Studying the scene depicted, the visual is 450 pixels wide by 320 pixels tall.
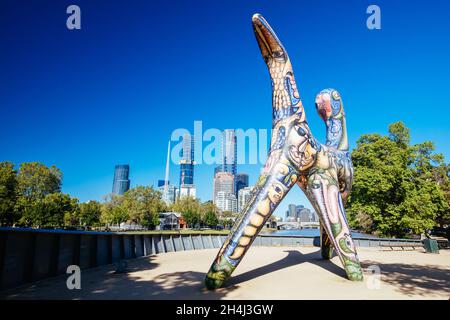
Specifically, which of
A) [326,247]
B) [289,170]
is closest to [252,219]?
[289,170]

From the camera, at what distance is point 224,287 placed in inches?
367

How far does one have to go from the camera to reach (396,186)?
2684 centimetres

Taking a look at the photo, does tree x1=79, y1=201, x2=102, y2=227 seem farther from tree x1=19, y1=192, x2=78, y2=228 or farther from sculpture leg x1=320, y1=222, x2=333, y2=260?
sculpture leg x1=320, y1=222, x2=333, y2=260

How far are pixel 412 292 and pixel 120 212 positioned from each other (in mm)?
73405

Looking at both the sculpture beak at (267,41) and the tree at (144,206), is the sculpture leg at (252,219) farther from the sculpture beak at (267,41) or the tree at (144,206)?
the tree at (144,206)

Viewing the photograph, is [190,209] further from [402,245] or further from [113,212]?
[402,245]

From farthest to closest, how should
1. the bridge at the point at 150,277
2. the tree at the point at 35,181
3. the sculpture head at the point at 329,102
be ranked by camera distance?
the tree at the point at 35,181 → the sculpture head at the point at 329,102 → the bridge at the point at 150,277

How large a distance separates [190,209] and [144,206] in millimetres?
19946

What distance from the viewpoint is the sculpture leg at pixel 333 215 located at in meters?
10.3

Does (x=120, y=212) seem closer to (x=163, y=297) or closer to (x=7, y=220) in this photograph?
(x=7, y=220)

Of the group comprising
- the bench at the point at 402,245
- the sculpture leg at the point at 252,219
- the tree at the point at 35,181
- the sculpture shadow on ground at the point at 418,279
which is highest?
the tree at the point at 35,181

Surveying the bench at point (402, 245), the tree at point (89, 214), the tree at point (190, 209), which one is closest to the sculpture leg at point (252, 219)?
the bench at point (402, 245)

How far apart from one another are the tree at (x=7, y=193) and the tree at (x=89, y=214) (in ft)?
74.7
